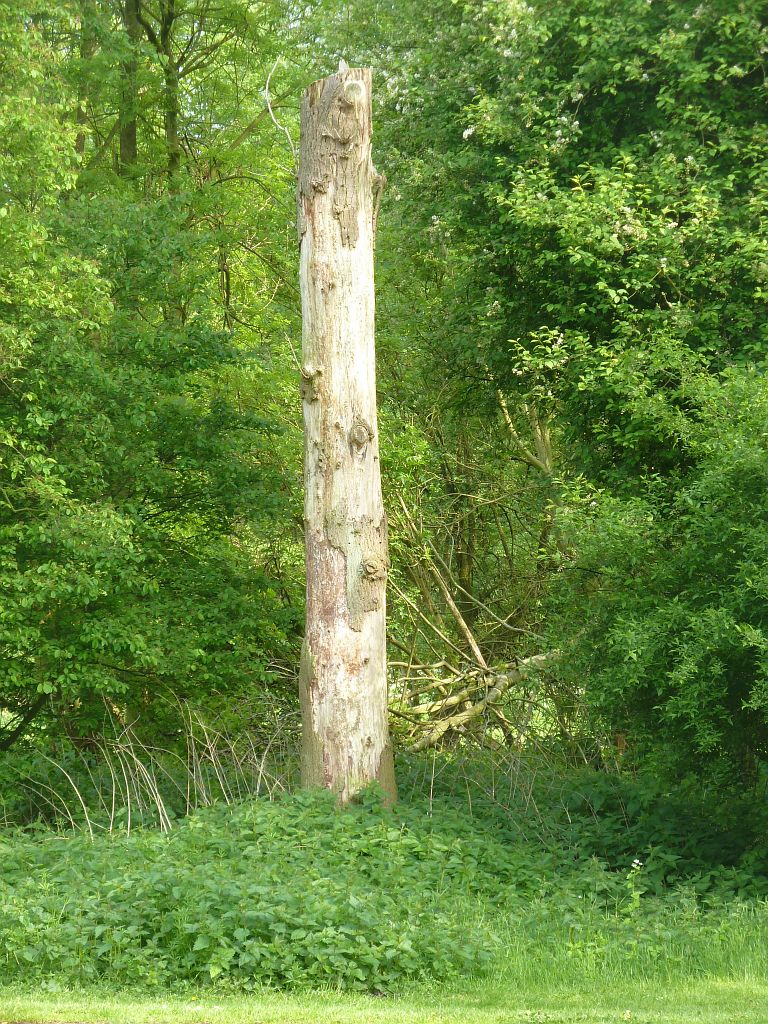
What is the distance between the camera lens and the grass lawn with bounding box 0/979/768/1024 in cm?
557

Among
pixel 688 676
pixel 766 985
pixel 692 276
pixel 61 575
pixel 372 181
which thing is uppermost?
pixel 372 181

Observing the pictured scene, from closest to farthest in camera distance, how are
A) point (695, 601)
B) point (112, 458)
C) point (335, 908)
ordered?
point (335, 908)
point (695, 601)
point (112, 458)

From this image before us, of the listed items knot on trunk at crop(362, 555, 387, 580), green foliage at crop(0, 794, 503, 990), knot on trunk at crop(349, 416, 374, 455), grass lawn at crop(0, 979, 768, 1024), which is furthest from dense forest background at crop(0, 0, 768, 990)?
knot on trunk at crop(349, 416, 374, 455)

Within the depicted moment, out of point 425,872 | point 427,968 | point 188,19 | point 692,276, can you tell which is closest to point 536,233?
point 692,276

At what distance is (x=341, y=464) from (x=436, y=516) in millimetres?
5632

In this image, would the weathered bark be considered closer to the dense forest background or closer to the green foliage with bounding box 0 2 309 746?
the dense forest background

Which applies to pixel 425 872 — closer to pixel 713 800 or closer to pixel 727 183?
pixel 713 800

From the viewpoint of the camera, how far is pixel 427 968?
6.55 m

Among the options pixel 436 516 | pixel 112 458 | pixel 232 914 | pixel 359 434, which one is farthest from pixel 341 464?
pixel 436 516

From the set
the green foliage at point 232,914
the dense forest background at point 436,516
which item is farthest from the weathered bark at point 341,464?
the green foliage at point 232,914

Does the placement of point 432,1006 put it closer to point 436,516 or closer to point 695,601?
point 695,601

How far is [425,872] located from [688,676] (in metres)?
2.39

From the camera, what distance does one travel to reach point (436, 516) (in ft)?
51.2

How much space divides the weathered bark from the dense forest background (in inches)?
30.0
